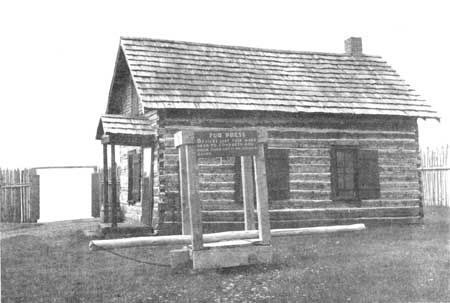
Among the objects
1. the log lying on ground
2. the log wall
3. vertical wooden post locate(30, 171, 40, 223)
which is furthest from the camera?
vertical wooden post locate(30, 171, 40, 223)

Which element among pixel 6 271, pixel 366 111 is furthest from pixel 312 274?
pixel 366 111

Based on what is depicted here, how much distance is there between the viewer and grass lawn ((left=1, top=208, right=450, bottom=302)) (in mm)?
6902

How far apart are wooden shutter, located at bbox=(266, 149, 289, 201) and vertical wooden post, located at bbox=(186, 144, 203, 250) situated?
5984 millimetres

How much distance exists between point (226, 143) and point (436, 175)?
13190mm

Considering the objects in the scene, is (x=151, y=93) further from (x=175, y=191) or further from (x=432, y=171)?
(x=432, y=171)

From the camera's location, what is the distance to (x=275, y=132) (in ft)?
47.6

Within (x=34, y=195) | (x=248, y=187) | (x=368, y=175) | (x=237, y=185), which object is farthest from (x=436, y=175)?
(x=34, y=195)

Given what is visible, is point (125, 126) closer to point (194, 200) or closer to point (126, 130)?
point (126, 130)

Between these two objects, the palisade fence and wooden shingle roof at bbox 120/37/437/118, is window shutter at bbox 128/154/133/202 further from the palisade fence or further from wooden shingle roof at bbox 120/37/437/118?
the palisade fence

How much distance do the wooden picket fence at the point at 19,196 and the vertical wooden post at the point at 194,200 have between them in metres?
11.1

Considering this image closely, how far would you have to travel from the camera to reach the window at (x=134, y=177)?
15.6 m

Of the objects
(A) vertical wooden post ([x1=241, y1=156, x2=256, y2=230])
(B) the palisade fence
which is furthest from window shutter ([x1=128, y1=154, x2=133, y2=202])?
(B) the palisade fence

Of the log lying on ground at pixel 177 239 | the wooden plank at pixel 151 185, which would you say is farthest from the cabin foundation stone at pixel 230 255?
the wooden plank at pixel 151 185

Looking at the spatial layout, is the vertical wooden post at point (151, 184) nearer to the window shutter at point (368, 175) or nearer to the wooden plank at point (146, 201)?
the wooden plank at point (146, 201)
